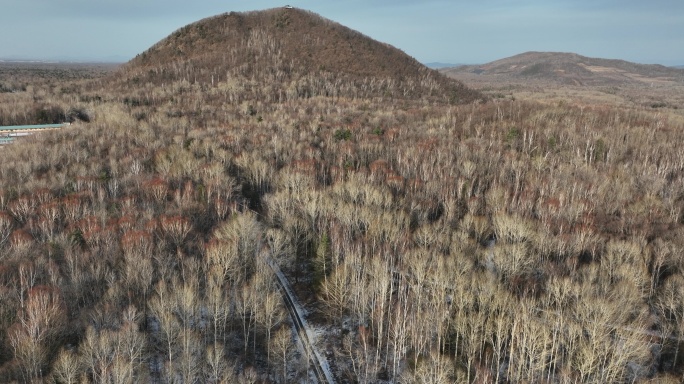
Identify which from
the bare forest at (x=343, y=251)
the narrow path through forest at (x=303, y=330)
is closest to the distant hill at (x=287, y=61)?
the bare forest at (x=343, y=251)

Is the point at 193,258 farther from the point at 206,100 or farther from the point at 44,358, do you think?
the point at 206,100

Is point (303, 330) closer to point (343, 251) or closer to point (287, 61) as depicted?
point (343, 251)

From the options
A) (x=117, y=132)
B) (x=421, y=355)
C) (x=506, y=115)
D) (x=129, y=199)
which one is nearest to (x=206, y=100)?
(x=117, y=132)

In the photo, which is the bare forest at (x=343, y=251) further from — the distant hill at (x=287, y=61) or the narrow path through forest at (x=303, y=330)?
the distant hill at (x=287, y=61)

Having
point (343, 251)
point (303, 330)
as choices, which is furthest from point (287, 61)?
point (303, 330)

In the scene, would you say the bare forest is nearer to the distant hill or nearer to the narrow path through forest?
the narrow path through forest
